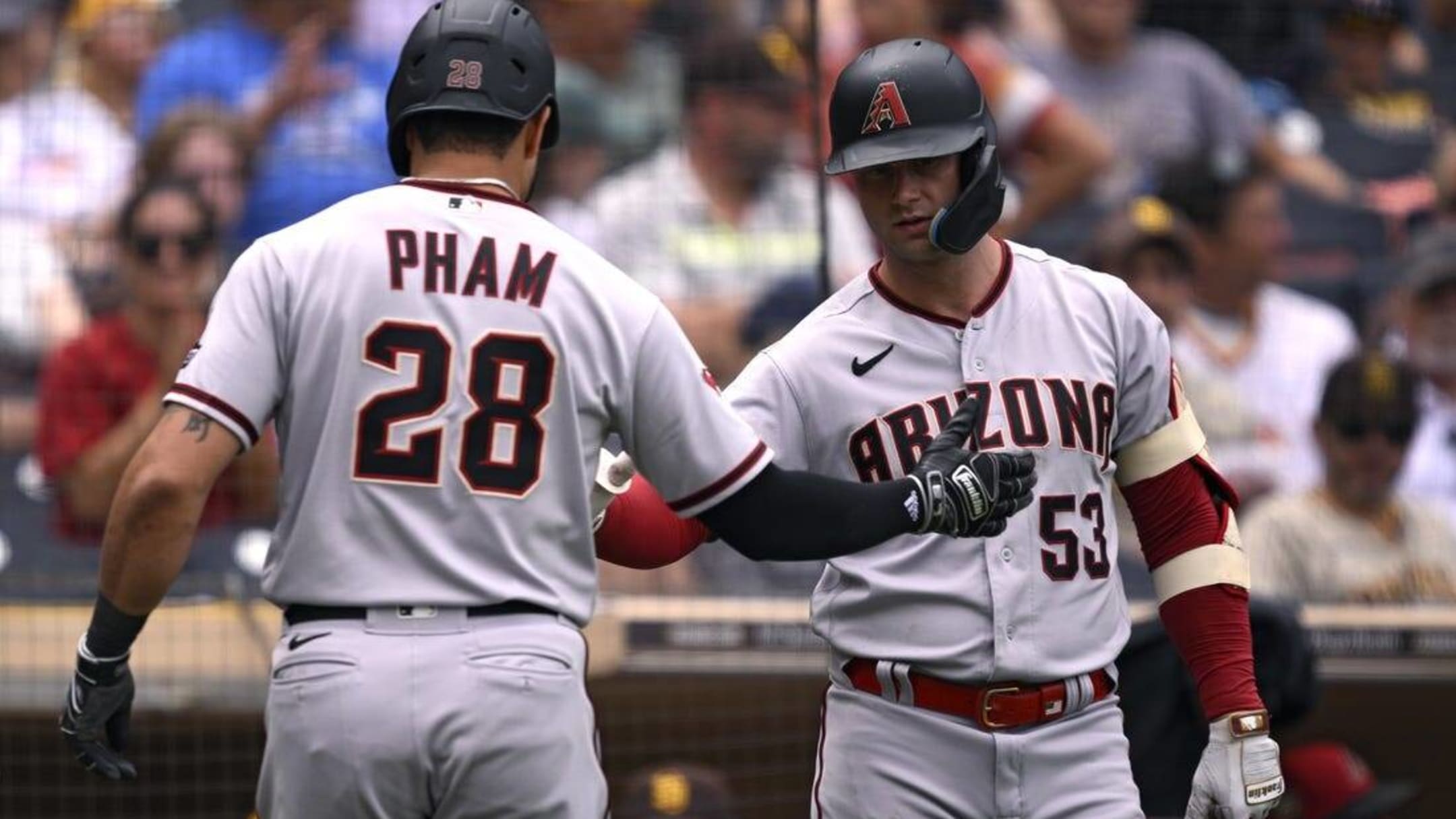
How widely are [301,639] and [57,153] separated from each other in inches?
169

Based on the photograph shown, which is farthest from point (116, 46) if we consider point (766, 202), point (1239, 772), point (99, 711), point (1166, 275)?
point (1239, 772)

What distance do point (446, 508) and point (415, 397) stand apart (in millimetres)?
163

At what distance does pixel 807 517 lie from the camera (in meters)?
3.23

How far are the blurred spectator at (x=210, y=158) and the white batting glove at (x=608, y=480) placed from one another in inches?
121

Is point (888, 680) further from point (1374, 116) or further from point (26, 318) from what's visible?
point (1374, 116)

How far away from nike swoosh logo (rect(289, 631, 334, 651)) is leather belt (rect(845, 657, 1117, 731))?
986 millimetres

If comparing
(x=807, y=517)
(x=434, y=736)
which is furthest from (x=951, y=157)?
(x=434, y=736)

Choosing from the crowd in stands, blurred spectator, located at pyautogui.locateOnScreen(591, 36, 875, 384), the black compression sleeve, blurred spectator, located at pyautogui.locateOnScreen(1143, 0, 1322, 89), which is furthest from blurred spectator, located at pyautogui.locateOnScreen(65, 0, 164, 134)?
the black compression sleeve

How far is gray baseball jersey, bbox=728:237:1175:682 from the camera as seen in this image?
351cm

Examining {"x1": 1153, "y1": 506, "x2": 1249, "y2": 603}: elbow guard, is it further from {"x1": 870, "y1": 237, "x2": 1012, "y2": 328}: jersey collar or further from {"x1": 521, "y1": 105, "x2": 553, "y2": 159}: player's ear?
{"x1": 521, "y1": 105, "x2": 553, "y2": 159}: player's ear

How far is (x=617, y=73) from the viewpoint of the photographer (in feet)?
22.7

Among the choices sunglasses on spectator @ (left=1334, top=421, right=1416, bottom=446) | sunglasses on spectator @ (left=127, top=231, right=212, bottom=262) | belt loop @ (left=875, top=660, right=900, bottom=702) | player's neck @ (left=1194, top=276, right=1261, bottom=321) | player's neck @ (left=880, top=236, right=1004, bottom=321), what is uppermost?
sunglasses on spectator @ (left=127, top=231, right=212, bottom=262)

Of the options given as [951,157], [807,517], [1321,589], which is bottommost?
[1321,589]

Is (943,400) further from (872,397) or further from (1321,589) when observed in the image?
(1321,589)
